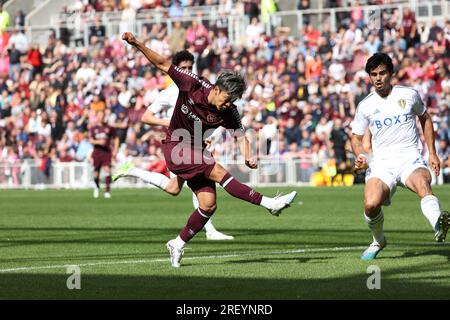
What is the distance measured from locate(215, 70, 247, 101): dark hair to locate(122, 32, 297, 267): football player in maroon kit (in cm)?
5

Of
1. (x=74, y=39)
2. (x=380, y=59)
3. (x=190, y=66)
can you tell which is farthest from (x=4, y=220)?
(x=74, y=39)

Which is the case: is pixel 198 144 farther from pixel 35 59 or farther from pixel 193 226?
pixel 35 59

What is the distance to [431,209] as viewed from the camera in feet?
37.4

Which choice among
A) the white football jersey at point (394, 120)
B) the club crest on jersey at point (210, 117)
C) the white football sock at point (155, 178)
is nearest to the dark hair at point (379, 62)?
the white football jersey at point (394, 120)

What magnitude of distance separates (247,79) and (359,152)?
2449 centimetres

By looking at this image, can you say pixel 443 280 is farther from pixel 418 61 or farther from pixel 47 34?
pixel 47 34

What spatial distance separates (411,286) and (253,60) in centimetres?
2755

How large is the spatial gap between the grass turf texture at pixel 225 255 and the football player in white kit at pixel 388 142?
0.66m

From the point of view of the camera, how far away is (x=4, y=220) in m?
20.2

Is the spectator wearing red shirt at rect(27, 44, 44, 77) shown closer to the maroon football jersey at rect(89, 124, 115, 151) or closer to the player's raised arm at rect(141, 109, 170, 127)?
the maroon football jersey at rect(89, 124, 115, 151)

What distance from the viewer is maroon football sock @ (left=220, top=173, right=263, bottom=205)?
1180 centimetres

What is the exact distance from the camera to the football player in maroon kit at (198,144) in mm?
11703

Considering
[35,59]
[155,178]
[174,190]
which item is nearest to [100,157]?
[35,59]

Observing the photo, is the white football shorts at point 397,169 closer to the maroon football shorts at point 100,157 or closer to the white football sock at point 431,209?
the white football sock at point 431,209
